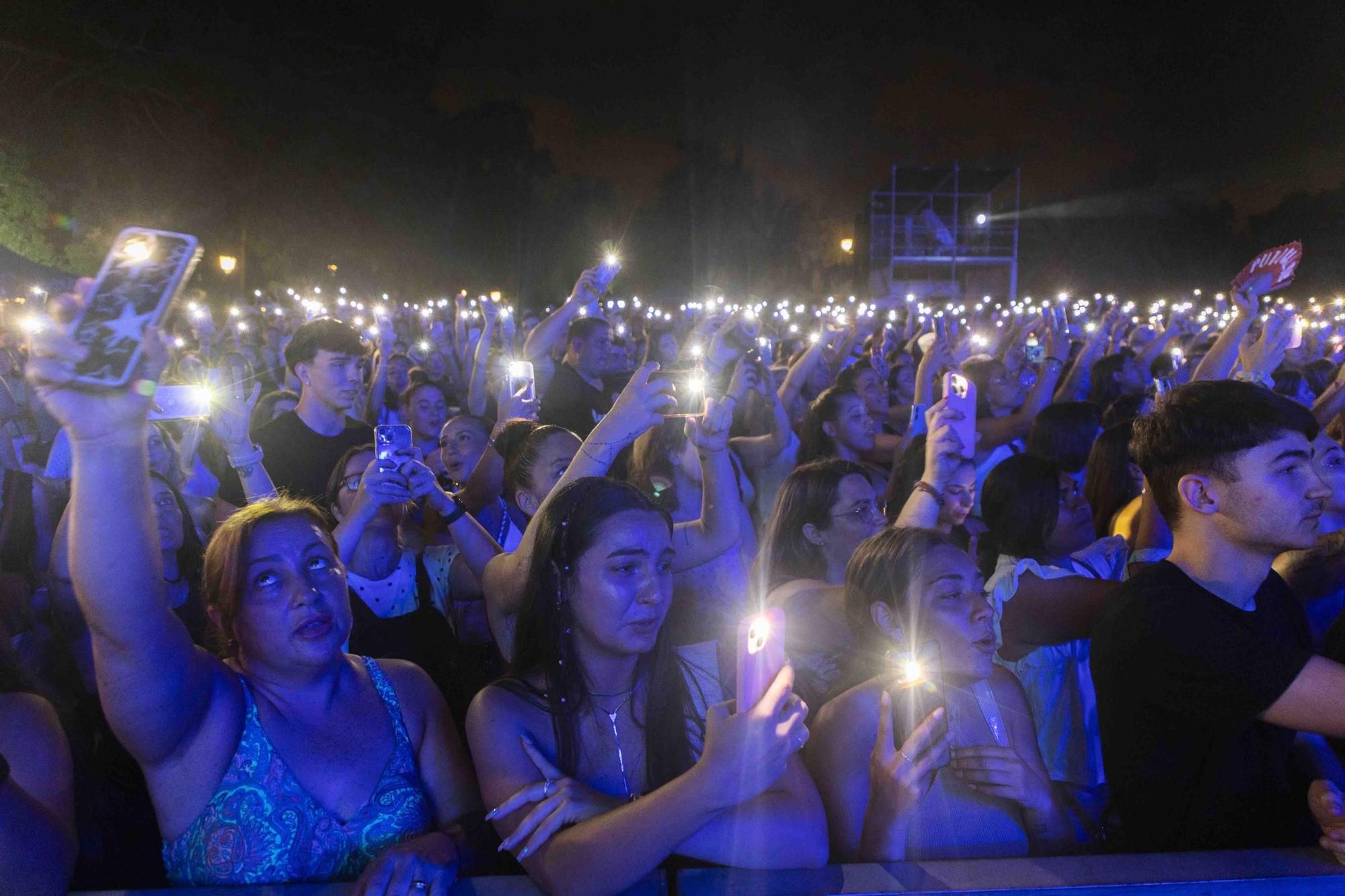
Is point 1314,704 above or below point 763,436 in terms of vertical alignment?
below

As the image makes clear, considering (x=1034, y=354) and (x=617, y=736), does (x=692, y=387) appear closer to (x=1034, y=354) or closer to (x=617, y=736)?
(x=617, y=736)

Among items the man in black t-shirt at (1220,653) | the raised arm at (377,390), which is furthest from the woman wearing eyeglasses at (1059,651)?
the raised arm at (377,390)

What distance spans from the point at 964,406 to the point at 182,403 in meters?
3.21

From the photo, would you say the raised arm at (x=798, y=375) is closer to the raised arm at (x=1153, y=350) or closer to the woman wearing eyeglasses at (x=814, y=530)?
the raised arm at (x=1153, y=350)

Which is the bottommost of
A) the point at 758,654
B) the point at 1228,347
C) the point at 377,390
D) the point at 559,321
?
the point at 758,654

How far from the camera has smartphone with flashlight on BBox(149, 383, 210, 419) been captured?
3473 millimetres

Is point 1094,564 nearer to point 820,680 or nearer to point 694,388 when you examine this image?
point 820,680


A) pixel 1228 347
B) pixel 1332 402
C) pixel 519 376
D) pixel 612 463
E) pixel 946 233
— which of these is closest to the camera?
pixel 612 463

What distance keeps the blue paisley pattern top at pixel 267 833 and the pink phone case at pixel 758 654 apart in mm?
927

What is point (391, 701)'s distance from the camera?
218 centimetres

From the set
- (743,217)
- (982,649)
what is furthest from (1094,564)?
(743,217)

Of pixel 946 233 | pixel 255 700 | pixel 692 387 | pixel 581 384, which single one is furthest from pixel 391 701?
pixel 946 233

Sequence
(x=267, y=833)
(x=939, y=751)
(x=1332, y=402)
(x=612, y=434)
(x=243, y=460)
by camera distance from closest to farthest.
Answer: (x=267, y=833) < (x=939, y=751) < (x=612, y=434) < (x=243, y=460) < (x=1332, y=402)

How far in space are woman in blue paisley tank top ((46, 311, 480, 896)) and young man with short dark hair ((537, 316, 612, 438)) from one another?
3.75 m
